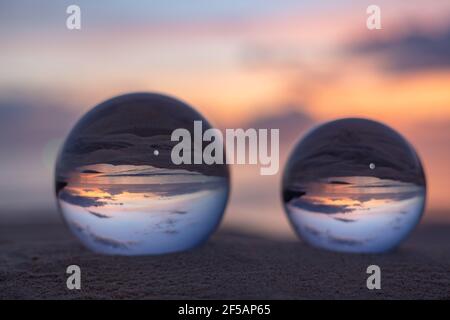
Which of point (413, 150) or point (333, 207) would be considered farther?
point (413, 150)

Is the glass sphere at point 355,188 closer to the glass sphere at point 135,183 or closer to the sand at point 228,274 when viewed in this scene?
the sand at point 228,274

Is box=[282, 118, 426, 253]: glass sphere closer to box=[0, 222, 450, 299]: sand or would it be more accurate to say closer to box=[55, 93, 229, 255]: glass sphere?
box=[0, 222, 450, 299]: sand

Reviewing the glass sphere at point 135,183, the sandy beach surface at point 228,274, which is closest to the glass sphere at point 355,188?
the sandy beach surface at point 228,274
